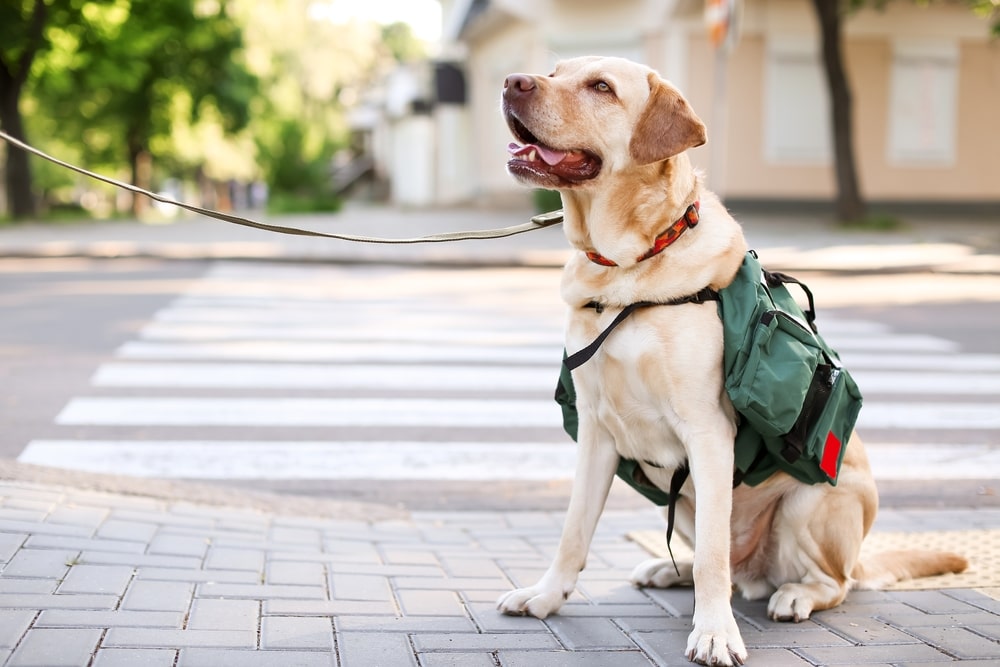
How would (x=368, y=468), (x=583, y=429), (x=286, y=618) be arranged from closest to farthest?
(x=286, y=618), (x=583, y=429), (x=368, y=468)

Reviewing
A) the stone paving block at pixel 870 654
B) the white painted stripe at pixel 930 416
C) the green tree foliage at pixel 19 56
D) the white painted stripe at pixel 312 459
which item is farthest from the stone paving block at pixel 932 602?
the green tree foliage at pixel 19 56

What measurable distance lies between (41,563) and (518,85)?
2.10 metres

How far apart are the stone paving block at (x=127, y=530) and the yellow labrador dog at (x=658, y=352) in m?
1.42

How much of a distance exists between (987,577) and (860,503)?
81 cm

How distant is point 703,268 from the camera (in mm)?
3547

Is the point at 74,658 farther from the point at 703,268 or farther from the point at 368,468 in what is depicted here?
the point at 368,468

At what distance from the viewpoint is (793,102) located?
25.5 meters

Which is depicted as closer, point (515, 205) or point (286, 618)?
point (286, 618)

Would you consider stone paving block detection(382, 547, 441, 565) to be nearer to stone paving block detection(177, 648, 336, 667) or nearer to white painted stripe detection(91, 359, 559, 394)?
stone paving block detection(177, 648, 336, 667)

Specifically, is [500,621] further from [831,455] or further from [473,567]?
[831,455]

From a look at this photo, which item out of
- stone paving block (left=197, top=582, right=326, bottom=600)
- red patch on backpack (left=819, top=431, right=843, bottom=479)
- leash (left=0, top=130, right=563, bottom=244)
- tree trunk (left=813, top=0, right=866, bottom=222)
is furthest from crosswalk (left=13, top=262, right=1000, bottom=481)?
tree trunk (left=813, top=0, right=866, bottom=222)

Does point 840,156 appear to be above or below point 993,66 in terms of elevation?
below

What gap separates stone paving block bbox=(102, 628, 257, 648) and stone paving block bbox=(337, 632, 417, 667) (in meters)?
0.25

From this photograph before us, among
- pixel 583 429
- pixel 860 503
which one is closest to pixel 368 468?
pixel 583 429
